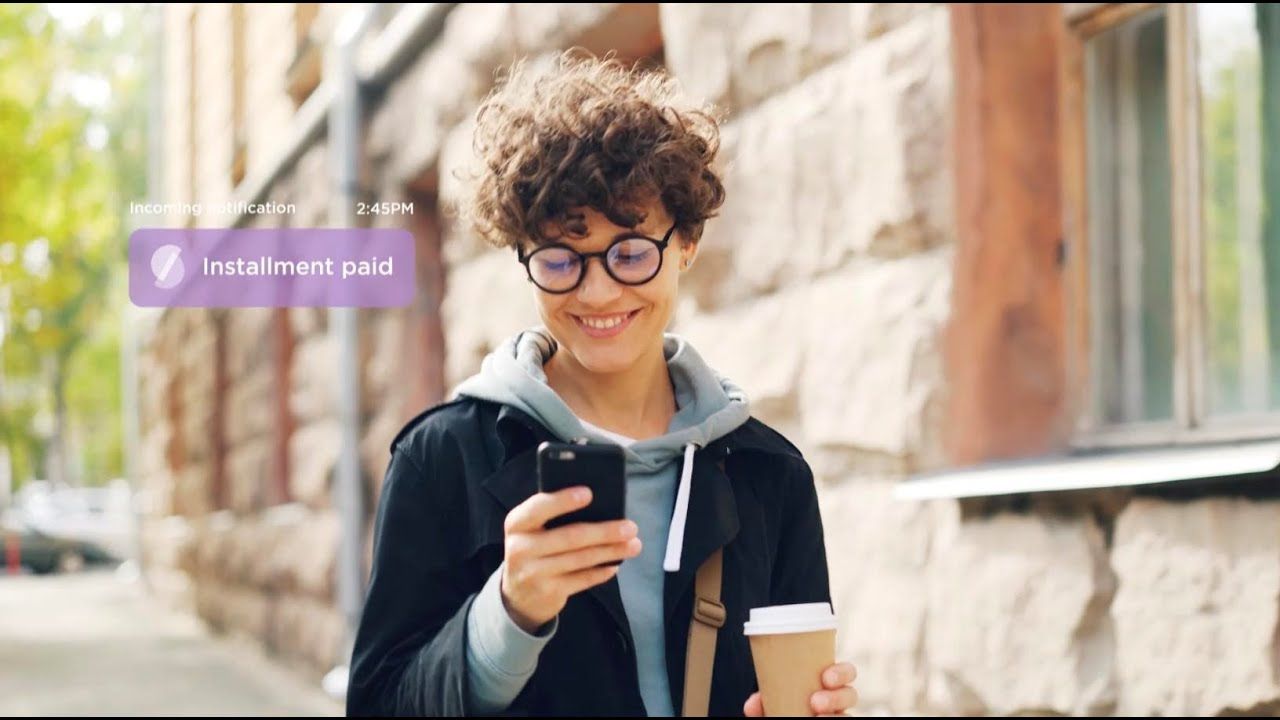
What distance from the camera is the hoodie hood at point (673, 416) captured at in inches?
71.4

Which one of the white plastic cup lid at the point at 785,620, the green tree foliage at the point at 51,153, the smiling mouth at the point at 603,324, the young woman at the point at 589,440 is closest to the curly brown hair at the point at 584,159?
the young woman at the point at 589,440

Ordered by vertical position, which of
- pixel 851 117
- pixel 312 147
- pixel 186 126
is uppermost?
pixel 186 126

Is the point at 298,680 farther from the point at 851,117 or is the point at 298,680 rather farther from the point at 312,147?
the point at 851,117

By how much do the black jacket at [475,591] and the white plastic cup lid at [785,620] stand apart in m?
0.20

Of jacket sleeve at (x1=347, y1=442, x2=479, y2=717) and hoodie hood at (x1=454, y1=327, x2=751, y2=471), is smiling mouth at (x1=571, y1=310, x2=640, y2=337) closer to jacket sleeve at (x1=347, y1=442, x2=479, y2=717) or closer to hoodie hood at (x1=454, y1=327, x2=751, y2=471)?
hoodie hood at (x1=454, y1=327, x2=751, y2=471)

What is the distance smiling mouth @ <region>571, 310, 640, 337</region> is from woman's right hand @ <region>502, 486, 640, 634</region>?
1.23ft

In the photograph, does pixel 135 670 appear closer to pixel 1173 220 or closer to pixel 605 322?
pixel 1173 220

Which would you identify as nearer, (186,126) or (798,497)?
(798,497)

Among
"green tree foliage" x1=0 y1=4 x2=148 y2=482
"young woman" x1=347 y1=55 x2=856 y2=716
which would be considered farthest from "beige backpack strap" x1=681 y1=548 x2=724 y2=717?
"green tree foliage" x1=0 y1=4 x2=148 y2=482

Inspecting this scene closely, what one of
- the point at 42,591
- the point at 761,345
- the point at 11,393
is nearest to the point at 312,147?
the point at 761,345

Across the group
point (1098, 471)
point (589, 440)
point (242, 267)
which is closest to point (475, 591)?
point (589, 440)

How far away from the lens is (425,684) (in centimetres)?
166

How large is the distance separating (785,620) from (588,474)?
0.26m

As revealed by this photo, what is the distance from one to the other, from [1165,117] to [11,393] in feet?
124
